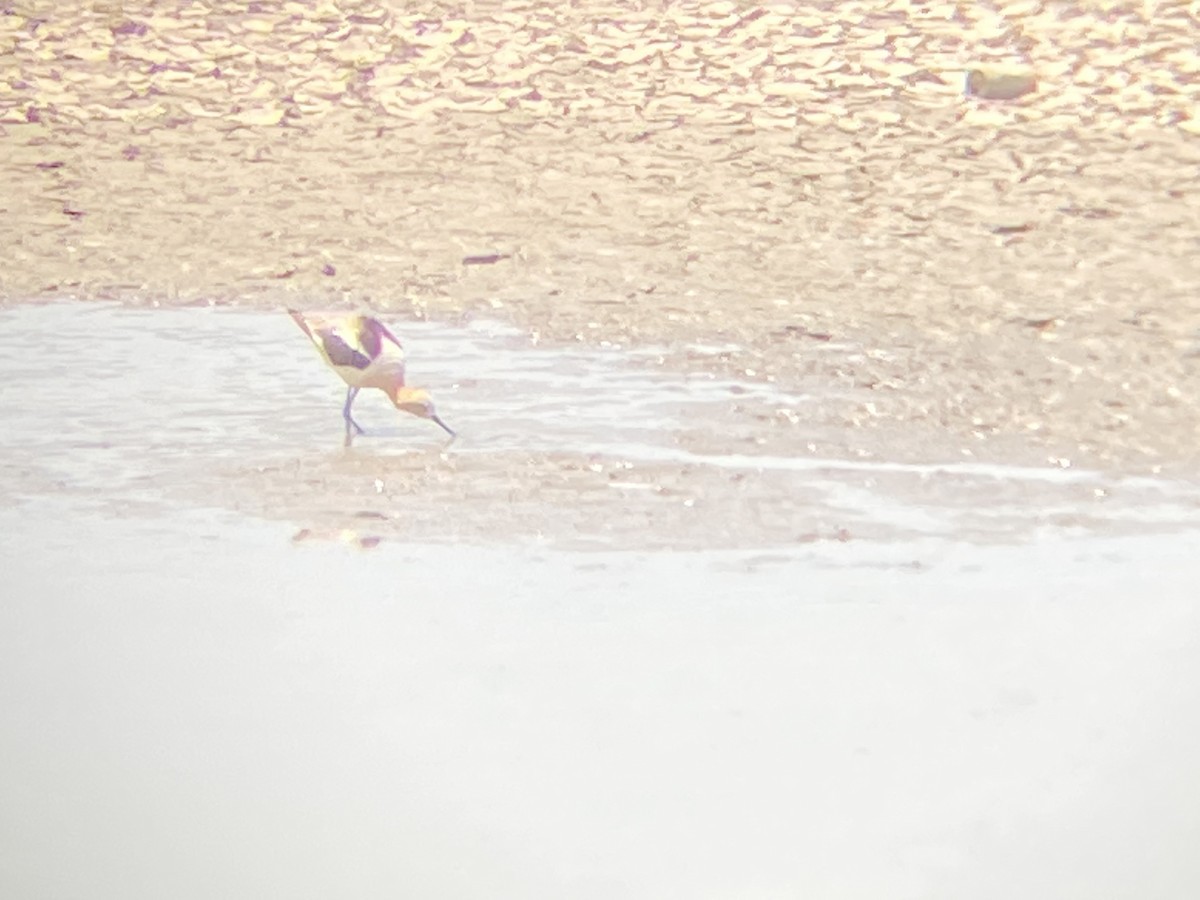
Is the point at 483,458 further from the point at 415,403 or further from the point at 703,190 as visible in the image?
the point at 703,190

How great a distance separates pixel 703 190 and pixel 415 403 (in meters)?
0.82

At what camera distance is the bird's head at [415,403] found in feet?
6.87

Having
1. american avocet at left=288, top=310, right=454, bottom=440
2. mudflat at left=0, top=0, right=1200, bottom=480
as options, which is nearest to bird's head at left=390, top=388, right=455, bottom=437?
american avocet at left=288, top=310, right=454, bottom=440

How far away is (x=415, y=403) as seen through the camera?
2096 mm

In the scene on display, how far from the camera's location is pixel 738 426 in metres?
2.10

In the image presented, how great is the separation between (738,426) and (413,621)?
0.52 metres

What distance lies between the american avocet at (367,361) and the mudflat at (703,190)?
8.9 inches

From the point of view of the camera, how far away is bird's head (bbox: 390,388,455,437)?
6.87ft

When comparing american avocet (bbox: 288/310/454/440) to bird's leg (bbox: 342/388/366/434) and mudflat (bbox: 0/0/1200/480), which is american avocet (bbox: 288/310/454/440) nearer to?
bird's leg (bbox: 342/388/366/434)

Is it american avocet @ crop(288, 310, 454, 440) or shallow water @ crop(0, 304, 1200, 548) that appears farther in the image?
american avocet @ crop(288, 310, 454, 440)

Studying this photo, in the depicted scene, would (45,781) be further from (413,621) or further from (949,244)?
(949,244)

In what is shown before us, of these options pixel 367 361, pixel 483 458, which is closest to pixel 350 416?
pixel 367 361

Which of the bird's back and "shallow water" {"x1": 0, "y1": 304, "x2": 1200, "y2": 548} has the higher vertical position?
the bird's back

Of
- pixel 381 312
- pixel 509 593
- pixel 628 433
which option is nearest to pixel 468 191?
pixel 381 312
